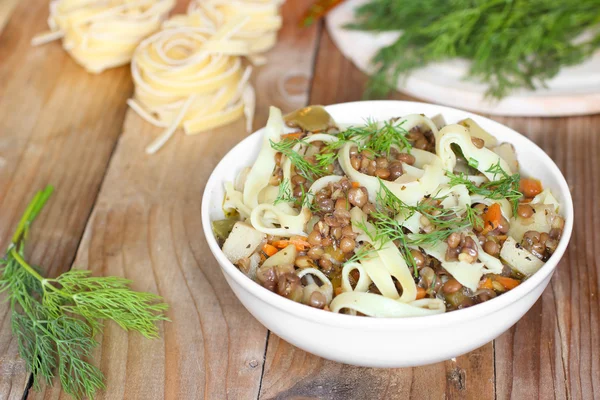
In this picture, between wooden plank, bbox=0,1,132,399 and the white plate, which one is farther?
the white plate

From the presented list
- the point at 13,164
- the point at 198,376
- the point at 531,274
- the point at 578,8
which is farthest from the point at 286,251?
the point at 578,8

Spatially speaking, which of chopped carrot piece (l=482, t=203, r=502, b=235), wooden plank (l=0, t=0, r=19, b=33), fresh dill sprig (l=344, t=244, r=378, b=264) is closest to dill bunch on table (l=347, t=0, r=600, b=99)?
chopped carrot piece (l=482, t=203, r=502, b=235)

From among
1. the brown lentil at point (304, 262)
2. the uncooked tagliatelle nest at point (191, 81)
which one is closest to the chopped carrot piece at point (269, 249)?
the brown lentil at point (304, 262)

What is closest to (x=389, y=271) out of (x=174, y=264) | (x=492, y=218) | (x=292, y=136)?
(x=492, y=218)

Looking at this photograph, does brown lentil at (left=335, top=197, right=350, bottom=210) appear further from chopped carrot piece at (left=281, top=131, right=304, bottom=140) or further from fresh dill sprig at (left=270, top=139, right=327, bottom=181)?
chopped carrot piece at (left=281, top=131, right=304, bottom=140)

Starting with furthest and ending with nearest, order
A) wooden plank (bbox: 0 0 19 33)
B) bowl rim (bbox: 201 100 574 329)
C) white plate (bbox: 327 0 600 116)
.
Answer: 1. wooden plank (bbox: 0 0 19 33)
2. white plate (bbox: 327 0 600 116)
3. bowl rim (bbox: 201 100 574 329)

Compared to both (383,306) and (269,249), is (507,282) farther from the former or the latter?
(269,249)

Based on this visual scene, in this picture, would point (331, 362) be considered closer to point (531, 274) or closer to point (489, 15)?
point (531, 274)
